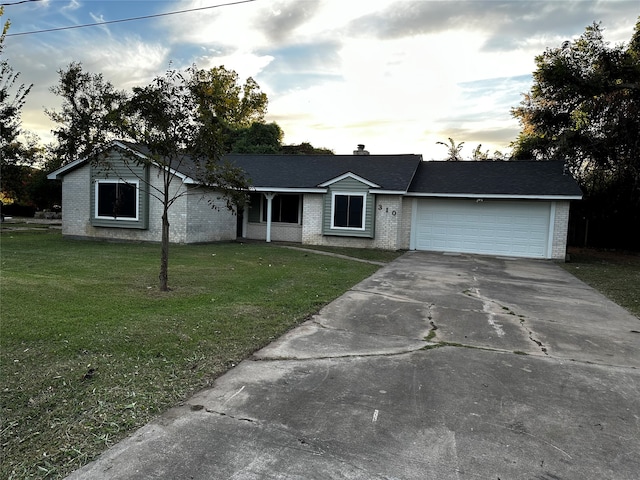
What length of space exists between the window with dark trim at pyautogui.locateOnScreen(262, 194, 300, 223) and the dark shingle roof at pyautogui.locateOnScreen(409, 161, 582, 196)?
541cm

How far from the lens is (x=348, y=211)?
17109 millimetres

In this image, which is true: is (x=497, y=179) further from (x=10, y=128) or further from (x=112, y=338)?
(x=10, y=128)

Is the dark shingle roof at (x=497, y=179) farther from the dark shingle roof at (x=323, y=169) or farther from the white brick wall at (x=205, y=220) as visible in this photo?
the white brick wall at (x=205, y=220)

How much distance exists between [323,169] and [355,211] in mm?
3771

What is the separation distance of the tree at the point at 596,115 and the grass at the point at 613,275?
2736mm

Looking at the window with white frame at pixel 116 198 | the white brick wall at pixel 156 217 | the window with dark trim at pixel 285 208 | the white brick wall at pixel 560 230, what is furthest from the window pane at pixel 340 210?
the window with white frame at pixel 116 198

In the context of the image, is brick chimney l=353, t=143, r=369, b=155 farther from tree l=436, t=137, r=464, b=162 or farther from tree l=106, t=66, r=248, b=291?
tree l=106, t=66, r=248, b=291

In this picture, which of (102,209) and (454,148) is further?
(454,148)

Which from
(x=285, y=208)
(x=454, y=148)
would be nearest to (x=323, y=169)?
(x=285, y=208)

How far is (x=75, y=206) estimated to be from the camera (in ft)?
56.6

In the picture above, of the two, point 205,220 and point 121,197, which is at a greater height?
point 121,197

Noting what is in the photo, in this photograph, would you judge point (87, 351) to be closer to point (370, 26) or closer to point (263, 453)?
point (263, 453)

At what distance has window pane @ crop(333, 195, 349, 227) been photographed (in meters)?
17.1

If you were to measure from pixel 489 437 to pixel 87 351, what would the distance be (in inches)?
152
